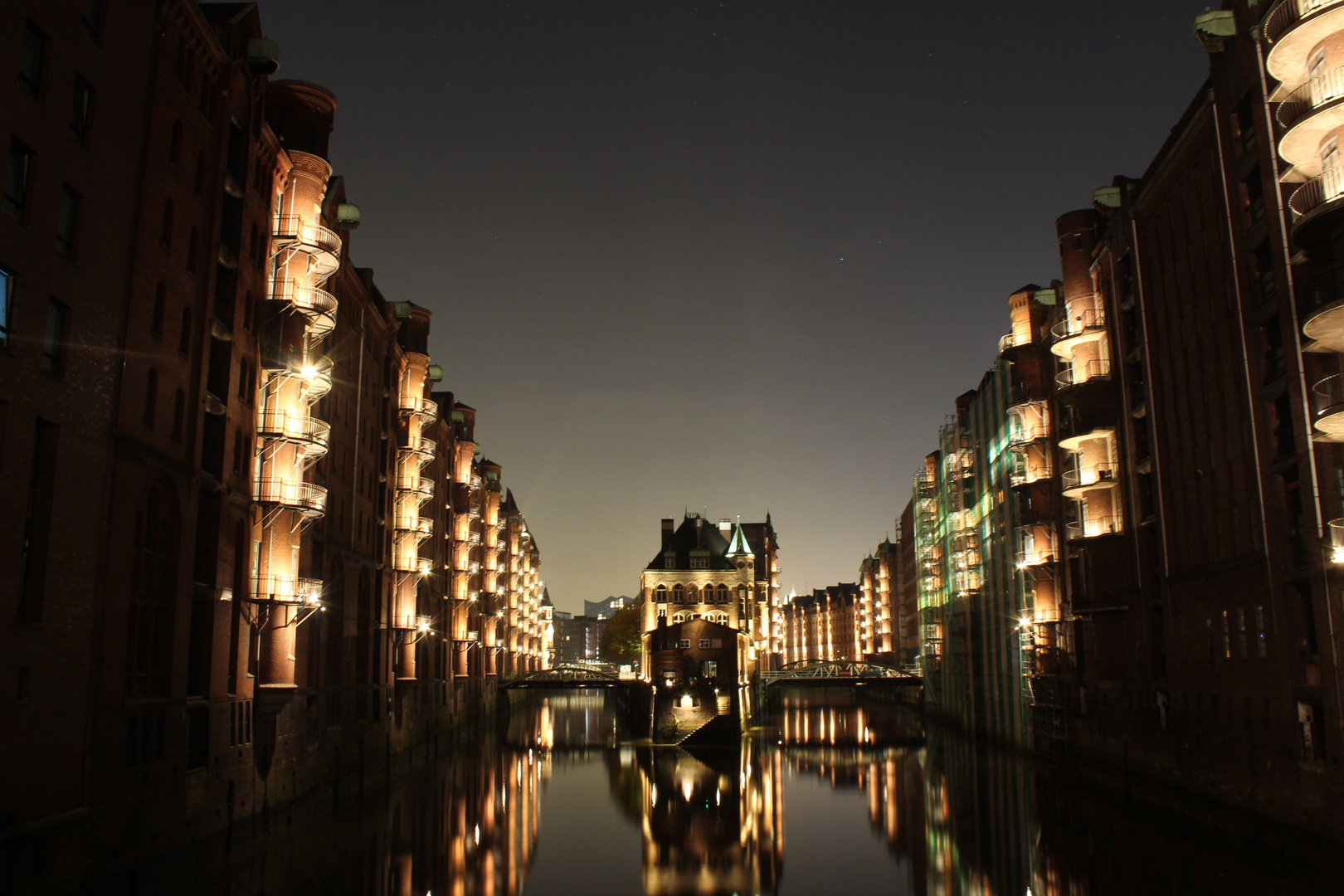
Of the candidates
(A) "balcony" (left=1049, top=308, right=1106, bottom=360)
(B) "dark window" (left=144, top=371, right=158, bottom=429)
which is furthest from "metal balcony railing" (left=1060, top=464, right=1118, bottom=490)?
(B) "dark window" (left=144, top=371, right=158, bottom=429)

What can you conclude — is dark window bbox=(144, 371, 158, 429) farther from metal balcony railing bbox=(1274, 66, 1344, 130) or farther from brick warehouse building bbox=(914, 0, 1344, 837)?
metal balcony railing bbox=(1274, 66, 1344, 130)

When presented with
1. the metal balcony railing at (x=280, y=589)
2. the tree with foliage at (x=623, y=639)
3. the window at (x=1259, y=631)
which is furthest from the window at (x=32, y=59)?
the tree with foliage at (x=623, y=639)

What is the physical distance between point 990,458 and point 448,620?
40.7 metres

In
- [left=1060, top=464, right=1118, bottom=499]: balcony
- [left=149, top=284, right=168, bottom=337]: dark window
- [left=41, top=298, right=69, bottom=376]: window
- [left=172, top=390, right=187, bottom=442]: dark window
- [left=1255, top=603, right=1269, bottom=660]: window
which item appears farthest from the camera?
[left=1060, top=464, right=1118, bottom=499]: balcony

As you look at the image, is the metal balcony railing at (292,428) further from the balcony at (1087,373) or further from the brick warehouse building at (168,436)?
the balcony at (1087,373)

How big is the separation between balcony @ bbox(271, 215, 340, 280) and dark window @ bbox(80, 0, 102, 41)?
40.2ft

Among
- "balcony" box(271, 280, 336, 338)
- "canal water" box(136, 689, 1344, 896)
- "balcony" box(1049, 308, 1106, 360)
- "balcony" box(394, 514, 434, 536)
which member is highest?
"balcony" box(1049, 308, 1106, 360)

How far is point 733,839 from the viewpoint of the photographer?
130 ft

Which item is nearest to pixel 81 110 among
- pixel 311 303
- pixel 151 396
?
pixel 151 396

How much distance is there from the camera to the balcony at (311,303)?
3859 cm

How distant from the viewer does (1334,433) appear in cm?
2800

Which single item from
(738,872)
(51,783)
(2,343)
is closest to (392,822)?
(738,872)

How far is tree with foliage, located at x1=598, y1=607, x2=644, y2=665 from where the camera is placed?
16412cm

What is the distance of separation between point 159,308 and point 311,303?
9.36m
